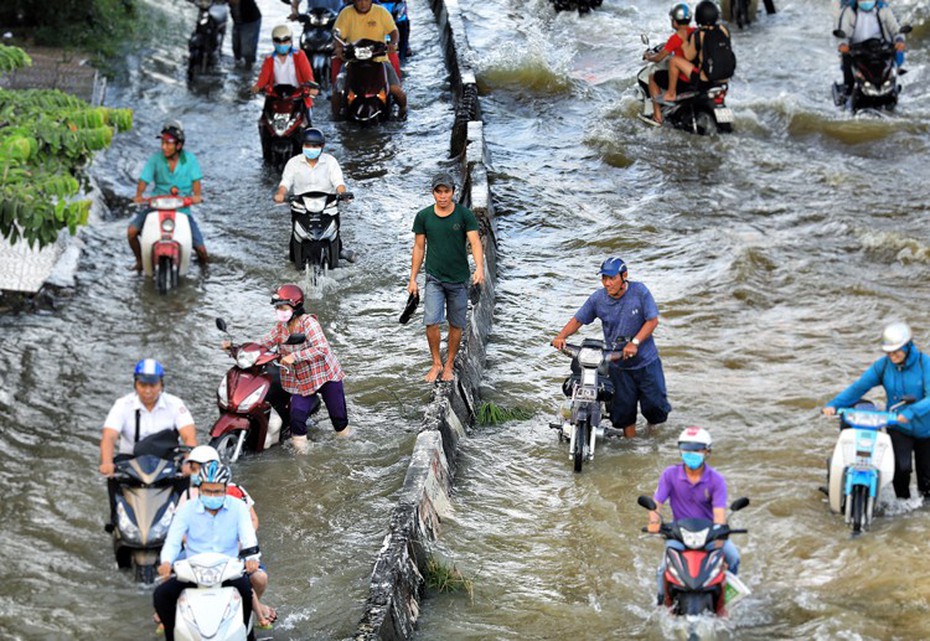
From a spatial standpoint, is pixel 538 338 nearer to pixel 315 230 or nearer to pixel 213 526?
pixel 315 230

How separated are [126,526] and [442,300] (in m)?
3.62

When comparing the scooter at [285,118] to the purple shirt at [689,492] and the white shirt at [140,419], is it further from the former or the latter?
the purple shirt at [689,492]

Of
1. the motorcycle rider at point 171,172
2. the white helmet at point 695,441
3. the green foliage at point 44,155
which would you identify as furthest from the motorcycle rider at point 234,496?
the motorcycle rider at point 171,172

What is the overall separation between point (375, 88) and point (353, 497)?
9310 millimetres

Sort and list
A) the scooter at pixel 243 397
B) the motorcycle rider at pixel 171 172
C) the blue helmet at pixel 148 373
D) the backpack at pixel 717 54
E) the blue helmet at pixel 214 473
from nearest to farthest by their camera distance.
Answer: the blue helmet at pixel 214 473 → the blue helmet at pixel 148 373 → the scooter at pixel 243 397 → the motorcycle rider at pixel 171 172 → the backpack at pixel 717 54

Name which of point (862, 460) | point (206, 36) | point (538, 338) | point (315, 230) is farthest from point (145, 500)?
point (206, 36)

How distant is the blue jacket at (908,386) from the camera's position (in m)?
10.2

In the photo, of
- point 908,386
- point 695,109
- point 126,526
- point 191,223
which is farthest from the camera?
point 695,109

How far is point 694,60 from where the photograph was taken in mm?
19328

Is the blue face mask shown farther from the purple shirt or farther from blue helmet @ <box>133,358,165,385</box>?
blue helmet @ <box>133,358,165,385</box>

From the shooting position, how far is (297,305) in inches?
446

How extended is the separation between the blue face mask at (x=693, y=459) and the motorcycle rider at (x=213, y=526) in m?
2.45

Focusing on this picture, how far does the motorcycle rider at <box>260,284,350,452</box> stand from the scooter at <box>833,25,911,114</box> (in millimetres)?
10491

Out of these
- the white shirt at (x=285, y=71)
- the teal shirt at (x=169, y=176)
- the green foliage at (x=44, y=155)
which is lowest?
the teal shirt at (x=169, y=176)
